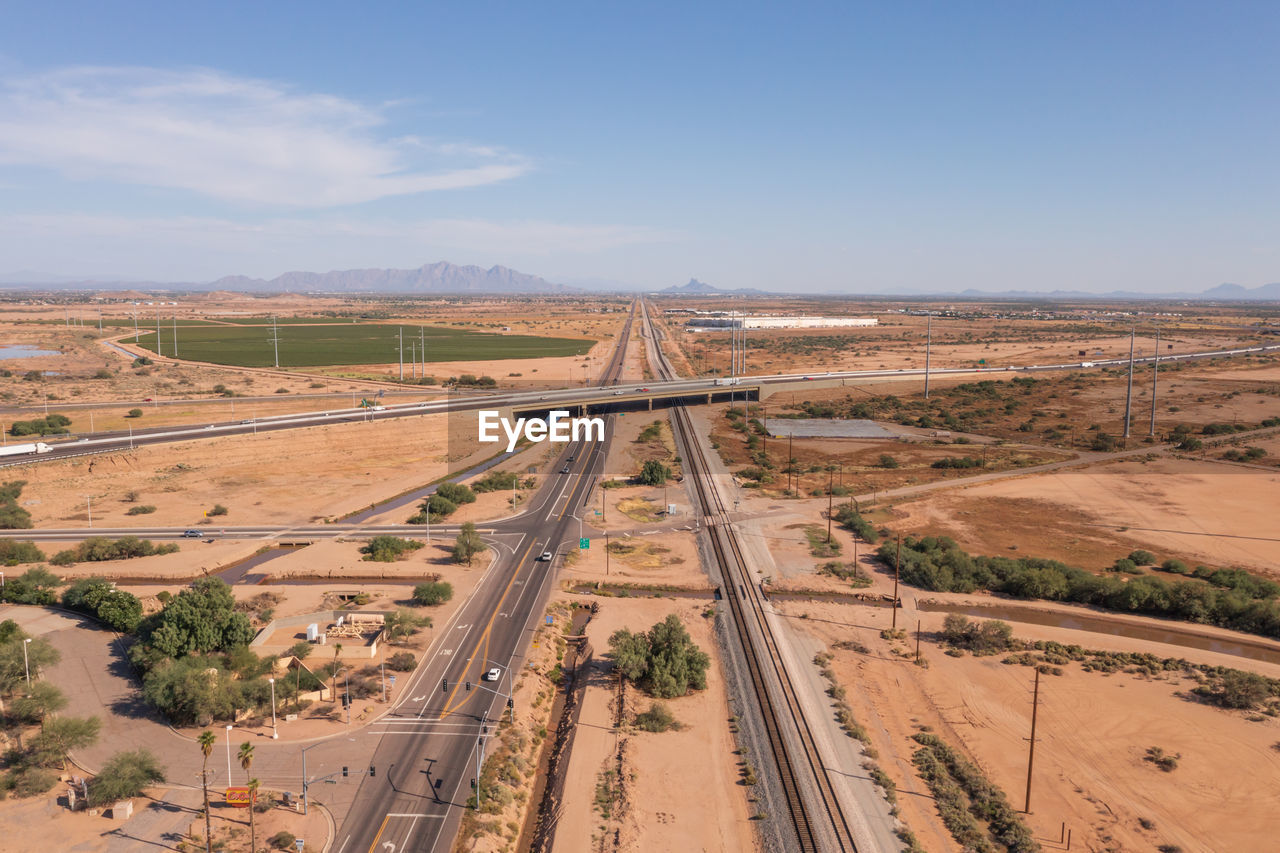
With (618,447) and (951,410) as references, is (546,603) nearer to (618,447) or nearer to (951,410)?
(618,447)

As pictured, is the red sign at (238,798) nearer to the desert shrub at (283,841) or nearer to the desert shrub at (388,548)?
the desert shrub at (283,841)

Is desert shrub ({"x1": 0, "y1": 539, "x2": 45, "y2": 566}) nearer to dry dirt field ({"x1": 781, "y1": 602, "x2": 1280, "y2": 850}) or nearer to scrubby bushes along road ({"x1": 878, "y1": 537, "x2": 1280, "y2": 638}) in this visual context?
dry dirt field ({"x1": 781, "y1": 602, "x2": 1280, "y2": 850})

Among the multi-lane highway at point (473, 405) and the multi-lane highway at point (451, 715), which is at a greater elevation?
the multi-lane highway at point (473, 405)

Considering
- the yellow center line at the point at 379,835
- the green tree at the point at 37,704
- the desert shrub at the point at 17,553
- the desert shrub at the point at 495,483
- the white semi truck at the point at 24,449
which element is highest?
the white semi truck at the point at 24,449

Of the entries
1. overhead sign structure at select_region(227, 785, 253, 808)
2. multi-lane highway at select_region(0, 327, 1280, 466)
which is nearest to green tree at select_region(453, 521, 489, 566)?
overhead sign structure at select_region(227, 785, 253, 808)

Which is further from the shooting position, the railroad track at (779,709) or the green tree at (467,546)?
the green tree at (467,546)

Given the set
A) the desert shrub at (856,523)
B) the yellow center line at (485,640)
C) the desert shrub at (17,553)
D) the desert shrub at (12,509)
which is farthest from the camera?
the desert shrub at (856,523)

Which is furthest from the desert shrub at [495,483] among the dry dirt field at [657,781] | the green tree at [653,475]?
the dry dirt field at [657,781]

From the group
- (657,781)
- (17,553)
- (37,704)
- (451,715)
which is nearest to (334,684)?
(451,715)

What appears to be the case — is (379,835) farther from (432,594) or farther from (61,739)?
(432,594)
